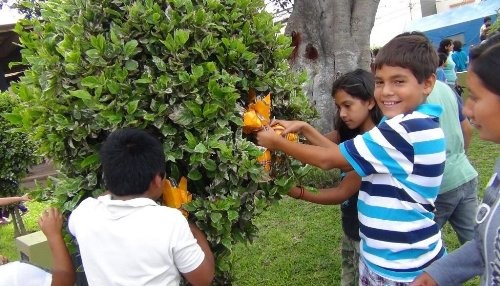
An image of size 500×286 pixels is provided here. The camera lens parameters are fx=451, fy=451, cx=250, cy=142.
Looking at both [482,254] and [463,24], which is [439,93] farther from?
[463,24]

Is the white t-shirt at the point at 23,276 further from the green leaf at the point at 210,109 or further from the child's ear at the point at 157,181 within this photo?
the green leaf at the point at 210,109

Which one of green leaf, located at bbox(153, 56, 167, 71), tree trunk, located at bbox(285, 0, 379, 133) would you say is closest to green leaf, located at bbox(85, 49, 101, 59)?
green leaf, located at bbox(153, 56, 167, 71)

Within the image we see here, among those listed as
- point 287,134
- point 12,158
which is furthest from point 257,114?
point 12,158

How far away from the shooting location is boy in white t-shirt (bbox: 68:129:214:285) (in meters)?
1.70

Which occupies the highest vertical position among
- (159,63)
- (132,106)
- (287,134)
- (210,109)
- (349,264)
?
(159,63)

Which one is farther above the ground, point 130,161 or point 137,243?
point 130,161

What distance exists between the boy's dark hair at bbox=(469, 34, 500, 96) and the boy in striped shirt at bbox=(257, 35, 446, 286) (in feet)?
1.40

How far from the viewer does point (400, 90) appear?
2.04 metres

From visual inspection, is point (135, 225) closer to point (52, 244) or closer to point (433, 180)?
point (52, 244)

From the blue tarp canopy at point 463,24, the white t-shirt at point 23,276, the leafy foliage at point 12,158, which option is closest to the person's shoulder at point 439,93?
the white t-shirt at point 23,276

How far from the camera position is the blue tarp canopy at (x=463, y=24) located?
16703mm

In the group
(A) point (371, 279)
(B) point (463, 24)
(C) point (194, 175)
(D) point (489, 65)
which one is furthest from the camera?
(B) point (463, 24)

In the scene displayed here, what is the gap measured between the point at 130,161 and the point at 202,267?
20.1 inches

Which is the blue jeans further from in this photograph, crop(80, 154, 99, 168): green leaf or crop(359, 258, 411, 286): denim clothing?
crop(80, 154, 99, 168): green leaf
